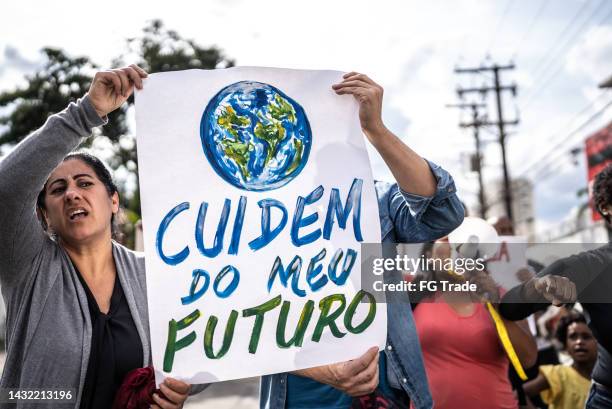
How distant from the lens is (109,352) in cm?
176

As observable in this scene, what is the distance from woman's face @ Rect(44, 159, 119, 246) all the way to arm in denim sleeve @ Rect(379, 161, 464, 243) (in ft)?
2.77

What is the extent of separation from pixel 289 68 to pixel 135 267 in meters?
0.80

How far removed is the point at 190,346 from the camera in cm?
166

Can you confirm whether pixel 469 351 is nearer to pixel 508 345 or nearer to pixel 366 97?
pixel 508 345

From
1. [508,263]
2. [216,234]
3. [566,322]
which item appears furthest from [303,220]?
[566,322]

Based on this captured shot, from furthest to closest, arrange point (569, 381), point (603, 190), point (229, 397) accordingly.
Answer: point (229, 397)
point (569, 381)
point (603, 190)

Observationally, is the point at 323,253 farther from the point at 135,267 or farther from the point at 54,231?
the point at 54,231

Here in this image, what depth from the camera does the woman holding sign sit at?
1.68 metres

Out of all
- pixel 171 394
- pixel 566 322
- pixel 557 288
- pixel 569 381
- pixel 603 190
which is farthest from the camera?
pixel 566 322

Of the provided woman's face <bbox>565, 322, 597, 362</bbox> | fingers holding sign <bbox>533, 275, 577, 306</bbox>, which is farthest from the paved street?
fingers holding sign <bbox>533, 275, 577, 306</bbox>

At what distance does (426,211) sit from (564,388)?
2.62 meters

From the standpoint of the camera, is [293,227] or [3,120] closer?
[293,227]

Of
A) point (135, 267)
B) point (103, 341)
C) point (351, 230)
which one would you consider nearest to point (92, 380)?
point (103, 341)

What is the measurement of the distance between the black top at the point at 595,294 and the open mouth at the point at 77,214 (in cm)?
155
